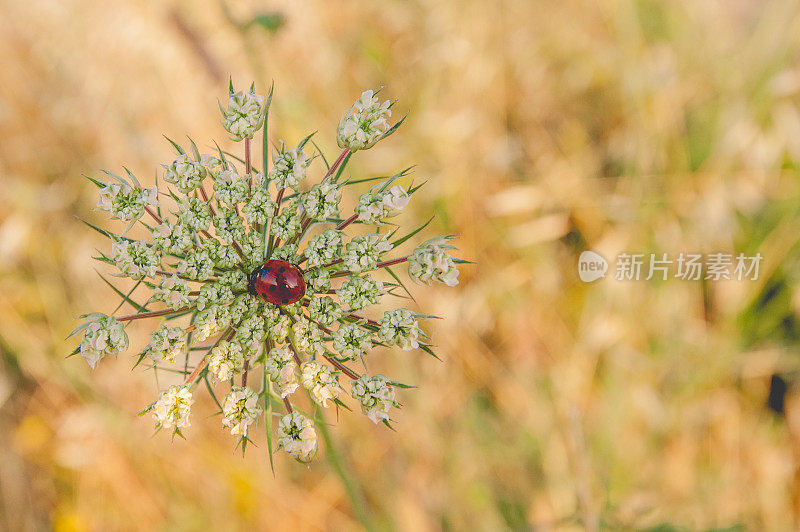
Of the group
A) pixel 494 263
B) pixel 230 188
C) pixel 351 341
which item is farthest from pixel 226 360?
pixel 494 263

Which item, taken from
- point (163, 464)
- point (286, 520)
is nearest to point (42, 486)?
point (163, 464)

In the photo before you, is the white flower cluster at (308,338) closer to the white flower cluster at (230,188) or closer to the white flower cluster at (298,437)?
the white flower cluster at (298,437)

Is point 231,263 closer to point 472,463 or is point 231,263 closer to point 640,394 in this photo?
point 472,463

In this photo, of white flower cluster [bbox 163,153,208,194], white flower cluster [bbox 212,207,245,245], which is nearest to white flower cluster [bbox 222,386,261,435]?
white flower cluster [bbox 212,207,245,245]

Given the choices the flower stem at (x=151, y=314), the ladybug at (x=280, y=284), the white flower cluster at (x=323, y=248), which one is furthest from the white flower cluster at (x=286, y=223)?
the flower stem at (x=151, y=314)

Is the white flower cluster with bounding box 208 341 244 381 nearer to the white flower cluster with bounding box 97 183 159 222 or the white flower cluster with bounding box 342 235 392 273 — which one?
the white flower cluster with bounding box 342 235 392 273

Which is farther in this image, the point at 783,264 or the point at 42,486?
the point at 42,486

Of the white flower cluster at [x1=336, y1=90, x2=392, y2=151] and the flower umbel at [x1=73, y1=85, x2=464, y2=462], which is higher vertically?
the white flower cluster at [x1=336, y1=90, x2=392, y2=151]
